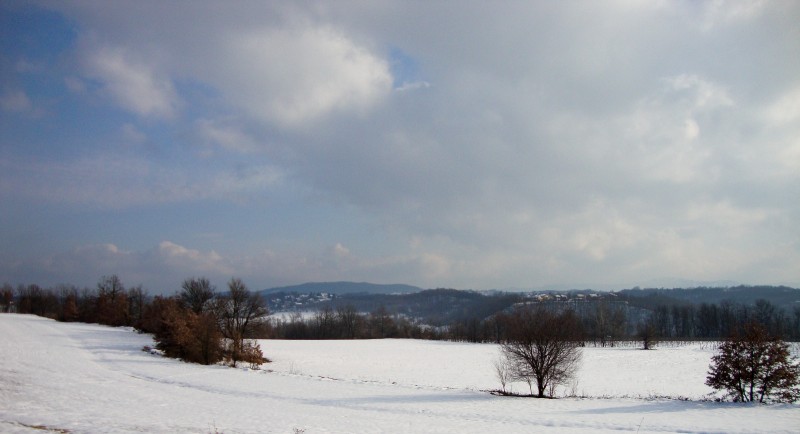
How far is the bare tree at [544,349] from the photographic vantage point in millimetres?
26516

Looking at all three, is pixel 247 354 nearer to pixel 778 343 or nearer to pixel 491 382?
pixel 491 382

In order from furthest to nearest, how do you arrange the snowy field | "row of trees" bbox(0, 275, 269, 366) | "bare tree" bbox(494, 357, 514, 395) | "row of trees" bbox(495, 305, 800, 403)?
1. "row of trees" bbox(0, 275, 269, 366)
2. "bare tree" bbox(494, 357, 514, 395)
3. "row of trees" bbox(495, 305, 800, 403)
4. the snowy field

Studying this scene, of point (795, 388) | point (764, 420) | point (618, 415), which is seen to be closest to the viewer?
point (764, 420)

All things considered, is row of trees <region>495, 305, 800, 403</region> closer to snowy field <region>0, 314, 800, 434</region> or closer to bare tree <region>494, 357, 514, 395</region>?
bare tree <region>494, 357, 514, 395</region>

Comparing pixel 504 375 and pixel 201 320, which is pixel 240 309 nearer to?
pixel 201 320

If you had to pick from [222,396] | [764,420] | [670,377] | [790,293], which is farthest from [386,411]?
[790,293]

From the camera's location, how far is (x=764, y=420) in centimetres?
1778

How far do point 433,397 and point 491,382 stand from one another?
1371cm

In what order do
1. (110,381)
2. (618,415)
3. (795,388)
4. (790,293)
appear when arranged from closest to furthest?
(618,415) → (795,388) → (110,381) → (790,293)

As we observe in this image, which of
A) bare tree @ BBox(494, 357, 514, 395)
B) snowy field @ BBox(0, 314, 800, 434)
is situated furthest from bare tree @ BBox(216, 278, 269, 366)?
A: bare tree @ BBox(494, 357, 514, 395)

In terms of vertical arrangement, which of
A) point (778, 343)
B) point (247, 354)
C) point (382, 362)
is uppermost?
point (778, 343)

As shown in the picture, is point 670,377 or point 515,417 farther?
point 670,377

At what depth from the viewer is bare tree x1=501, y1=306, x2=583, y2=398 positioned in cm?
2652

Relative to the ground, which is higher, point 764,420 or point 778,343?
point 778,343
